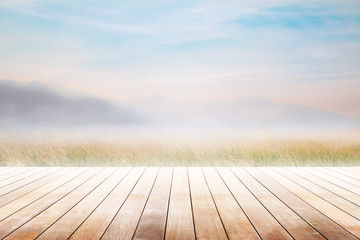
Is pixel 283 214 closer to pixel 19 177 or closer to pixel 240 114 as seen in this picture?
Answer: pixel 19 177

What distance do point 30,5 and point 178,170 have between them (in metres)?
14.0

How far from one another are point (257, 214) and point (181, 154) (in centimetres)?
330

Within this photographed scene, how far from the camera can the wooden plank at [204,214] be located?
67.5 inches

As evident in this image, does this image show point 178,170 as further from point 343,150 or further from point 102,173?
point 343,150

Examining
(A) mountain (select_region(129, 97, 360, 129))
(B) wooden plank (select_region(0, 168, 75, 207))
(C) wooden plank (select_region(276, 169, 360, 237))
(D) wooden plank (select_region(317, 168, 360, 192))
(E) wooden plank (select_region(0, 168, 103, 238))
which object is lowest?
(C) wooden plank (select_region(276, 169, 360, 237))

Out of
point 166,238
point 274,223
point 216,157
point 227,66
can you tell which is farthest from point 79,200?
point 227,66

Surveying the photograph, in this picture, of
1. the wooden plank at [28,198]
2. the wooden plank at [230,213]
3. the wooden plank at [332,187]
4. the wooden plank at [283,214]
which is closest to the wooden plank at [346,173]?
the wooden plank at [332,187]

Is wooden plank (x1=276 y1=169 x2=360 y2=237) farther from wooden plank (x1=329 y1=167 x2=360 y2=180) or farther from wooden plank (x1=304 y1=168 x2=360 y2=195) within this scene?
wooden plank (x1=329 y1=167 x2=360 y2=180)

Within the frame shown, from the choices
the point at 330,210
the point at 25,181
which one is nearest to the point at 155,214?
the point at 330,210

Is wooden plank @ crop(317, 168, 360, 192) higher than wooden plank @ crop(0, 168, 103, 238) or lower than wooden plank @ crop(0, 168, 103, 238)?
lower

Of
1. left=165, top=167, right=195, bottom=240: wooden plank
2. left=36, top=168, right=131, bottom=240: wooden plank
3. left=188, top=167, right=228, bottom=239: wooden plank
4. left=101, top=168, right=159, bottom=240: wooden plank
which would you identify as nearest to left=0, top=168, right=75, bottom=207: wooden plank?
left=36, top=168, right=131, bottom=240: wooden plank

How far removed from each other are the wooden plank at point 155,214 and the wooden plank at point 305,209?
0.86 meters

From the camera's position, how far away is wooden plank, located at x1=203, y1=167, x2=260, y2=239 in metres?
1.72

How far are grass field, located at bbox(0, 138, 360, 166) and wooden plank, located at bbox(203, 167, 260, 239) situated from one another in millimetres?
2016
